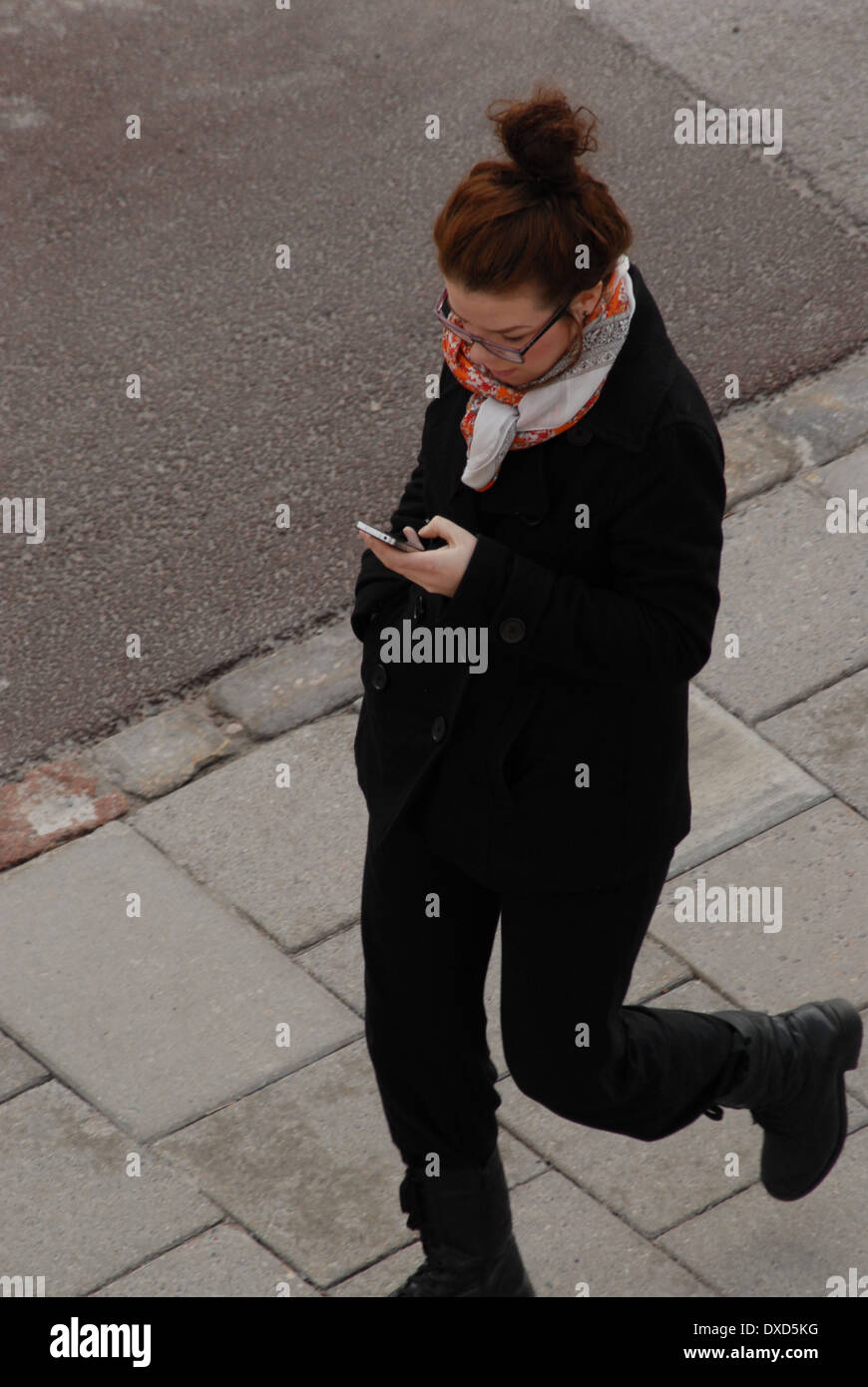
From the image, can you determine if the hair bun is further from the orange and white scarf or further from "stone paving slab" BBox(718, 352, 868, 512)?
"stone paving slab" BBox(718, 352, 868, 512)

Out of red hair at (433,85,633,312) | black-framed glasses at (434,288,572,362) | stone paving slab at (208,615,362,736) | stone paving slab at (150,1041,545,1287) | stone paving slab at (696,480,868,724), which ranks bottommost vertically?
stone paving slab at (150,1041,545,1287)

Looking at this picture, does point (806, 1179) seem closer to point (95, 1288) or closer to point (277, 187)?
point (95, 1288)

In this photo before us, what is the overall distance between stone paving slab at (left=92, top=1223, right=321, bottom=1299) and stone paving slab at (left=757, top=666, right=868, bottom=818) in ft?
6.23

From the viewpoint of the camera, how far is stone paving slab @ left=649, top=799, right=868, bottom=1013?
4.07 m

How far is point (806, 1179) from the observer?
11.5 ft

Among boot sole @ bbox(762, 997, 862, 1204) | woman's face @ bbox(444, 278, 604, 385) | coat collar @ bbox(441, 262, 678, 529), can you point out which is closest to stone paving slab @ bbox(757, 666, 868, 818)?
boot sole @ bbox(762, 997, 862, 1204)

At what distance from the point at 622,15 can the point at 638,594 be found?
5.80 m

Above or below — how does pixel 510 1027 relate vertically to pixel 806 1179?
above

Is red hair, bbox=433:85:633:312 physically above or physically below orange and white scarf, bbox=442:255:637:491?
above

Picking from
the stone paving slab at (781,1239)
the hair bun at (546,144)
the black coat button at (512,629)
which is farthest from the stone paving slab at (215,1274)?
the hair bun at (546,144)

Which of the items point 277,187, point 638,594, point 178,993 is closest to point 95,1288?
point 178,993

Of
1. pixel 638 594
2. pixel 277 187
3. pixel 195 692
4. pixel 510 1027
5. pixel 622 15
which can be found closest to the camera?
pixel 638 594

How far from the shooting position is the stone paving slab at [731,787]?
4438 mm

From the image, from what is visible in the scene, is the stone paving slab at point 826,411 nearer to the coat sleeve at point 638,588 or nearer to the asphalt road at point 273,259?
the asphalt road at point 273,259
